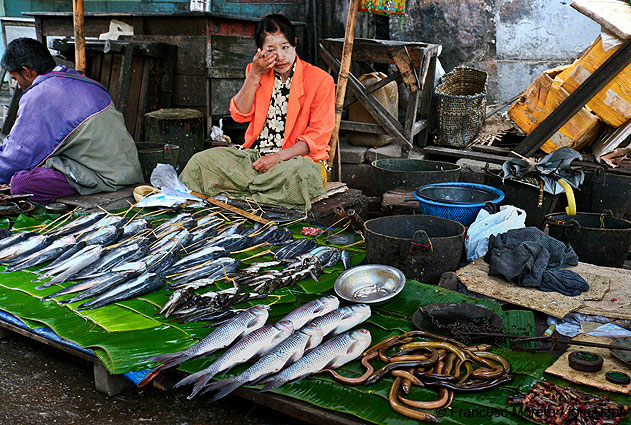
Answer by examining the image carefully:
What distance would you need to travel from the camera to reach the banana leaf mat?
8.70ft

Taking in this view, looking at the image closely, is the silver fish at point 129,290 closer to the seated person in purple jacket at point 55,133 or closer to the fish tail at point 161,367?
the fish tail at point 161,367

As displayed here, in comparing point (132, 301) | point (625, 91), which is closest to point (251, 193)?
point (132, 301)

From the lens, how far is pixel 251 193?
5.74 m

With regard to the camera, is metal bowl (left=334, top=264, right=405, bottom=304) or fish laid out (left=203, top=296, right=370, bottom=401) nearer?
fish laid out (left=203, top=296, right=370, bottom=401)

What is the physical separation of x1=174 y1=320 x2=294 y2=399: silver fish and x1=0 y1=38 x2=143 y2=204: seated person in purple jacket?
3292mm

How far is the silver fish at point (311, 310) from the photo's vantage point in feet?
10.8

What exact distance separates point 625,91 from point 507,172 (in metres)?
2.03

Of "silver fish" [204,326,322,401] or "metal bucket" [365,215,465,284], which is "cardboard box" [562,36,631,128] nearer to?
"metal bucket" [365,215,465,284]

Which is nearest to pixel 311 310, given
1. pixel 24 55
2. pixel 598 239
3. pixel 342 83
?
pixel 598 239

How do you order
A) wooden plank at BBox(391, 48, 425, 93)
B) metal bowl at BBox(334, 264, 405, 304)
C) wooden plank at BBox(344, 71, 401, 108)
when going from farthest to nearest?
wooden plank at BBox(344, 71, 401, 108), wooden plank at BBox(391, 48, 425, 93), metal bowl at BBox(334, 264, 405, 304)

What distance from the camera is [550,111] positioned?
686cm

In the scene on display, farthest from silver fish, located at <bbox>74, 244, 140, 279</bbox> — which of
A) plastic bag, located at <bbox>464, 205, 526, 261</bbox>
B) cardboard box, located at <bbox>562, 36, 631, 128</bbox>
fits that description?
cardboard box, located at <bbox>562, 36, 631, 128</bbox>

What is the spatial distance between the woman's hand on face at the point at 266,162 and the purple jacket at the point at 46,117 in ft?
5.18

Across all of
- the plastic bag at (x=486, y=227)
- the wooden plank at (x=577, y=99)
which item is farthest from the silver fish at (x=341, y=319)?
the wooden plank at (x=577, y=99)
